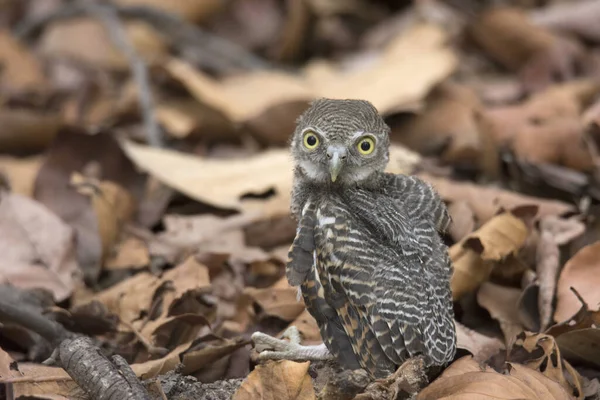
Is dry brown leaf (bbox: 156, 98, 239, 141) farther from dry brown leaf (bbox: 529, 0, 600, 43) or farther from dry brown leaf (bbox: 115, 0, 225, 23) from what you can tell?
dry brown leaf (bbox: 529, 0, 600, 43)

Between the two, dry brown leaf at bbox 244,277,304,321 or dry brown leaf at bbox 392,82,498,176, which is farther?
dry brown leaf at bbox 392,82,498,176

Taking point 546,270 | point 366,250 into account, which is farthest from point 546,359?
point 366,250

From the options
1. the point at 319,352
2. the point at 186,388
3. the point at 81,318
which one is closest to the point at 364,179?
the point at 319,352

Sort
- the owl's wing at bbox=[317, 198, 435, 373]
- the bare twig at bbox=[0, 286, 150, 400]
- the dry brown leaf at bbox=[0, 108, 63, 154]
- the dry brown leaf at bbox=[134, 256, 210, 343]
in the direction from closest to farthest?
the bare twig at bbox=[0, 286, 150, 400] < the owl's wing at bbox=[317, 198, 435, 373] < the dry brown leaf at bbox=[134, 256, 210, 343] < the dry brown leaf at bbox=[0, 108, 63, 154]

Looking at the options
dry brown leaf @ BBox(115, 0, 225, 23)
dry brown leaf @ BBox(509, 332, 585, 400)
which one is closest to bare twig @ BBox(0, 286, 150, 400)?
dry brown leaf @ BBox(509, 332, 585, 400)

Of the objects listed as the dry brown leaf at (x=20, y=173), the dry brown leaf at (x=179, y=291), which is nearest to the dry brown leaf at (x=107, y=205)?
the dry brown leaf at (x=20, y=173)

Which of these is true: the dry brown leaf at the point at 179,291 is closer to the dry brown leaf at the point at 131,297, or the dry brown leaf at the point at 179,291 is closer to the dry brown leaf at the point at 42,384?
the dry brown leaf at the point at 131,297

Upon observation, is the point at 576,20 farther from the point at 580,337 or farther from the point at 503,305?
the point at 580,337
